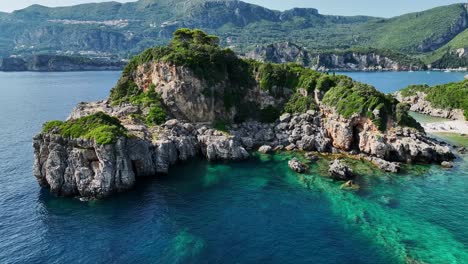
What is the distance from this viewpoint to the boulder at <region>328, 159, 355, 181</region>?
229 feet

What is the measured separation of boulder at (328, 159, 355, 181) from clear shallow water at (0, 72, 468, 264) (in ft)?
7.57

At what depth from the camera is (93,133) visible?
6681 cm

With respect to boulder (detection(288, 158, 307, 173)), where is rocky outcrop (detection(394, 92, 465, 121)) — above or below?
above

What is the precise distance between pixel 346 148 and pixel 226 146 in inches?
1121

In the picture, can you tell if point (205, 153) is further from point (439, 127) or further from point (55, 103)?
point (55, 103)

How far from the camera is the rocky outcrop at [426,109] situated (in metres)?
130

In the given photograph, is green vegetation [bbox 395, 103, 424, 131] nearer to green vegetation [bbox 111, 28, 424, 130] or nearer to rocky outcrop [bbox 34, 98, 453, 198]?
rocky outcrop [bbox 34, 98, 453, 198]

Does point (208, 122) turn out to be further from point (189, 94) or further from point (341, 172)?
point (341, 172)

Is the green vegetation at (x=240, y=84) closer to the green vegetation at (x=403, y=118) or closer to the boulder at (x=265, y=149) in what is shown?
the green vegetation at (x=403, y=118)

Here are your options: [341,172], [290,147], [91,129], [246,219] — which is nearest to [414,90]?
[290,147]

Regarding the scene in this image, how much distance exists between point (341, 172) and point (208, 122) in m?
41.2

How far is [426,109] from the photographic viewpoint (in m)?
145

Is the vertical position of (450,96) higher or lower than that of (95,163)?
higher

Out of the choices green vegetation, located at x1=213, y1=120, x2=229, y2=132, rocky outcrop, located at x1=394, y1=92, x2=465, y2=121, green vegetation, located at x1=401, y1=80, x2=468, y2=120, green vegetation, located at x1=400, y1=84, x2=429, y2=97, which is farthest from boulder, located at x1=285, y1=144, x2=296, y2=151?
green vegetation, located at x1=400, y1=84, x2=429, y2=97
